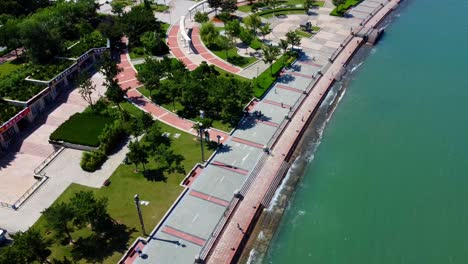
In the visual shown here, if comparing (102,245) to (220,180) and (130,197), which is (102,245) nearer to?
(130,197)

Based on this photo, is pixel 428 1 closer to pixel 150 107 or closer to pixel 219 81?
pixel 219 81

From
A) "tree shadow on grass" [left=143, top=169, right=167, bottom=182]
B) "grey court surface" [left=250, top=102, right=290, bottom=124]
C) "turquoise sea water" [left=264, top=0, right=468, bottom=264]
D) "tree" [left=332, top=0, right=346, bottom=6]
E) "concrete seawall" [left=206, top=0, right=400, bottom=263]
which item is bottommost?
"turquoise sea water" [left=264, top=0, right=468, bottom=264]

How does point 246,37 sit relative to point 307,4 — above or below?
below

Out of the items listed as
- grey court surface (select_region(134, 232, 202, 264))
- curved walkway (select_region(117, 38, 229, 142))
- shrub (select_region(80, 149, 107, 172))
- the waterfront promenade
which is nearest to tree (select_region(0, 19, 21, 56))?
curved walkway (select_region(117, 38, 229, 142))

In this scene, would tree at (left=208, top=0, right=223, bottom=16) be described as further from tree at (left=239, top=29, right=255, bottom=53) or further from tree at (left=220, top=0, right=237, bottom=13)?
tree at (left=239, top=29, right=255, bottom=53)

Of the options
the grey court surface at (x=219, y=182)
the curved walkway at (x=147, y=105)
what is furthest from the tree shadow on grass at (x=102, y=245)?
the curved walkway at (x=147, y=105)

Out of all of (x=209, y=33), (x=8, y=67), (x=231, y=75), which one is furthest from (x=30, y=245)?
(x=209, y=33)
